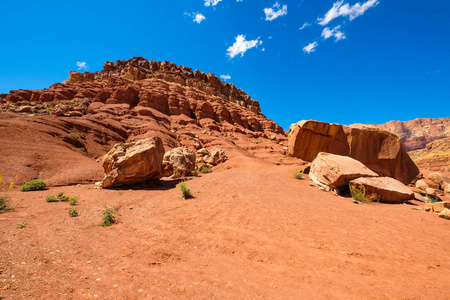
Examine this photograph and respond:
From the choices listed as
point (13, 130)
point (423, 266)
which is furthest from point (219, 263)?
point (13, 130)

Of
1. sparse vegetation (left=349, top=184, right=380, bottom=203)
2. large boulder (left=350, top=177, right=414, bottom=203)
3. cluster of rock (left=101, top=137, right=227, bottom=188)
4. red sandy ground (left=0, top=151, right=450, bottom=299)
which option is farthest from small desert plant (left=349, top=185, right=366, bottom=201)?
cluster of rock (left=101, top=137, right=227, bottom=188)

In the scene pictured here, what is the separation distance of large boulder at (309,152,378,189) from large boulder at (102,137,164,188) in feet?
29.5

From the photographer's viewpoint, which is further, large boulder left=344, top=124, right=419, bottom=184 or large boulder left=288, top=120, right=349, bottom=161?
large boulder left=288, top=120, right=349, bottom=161

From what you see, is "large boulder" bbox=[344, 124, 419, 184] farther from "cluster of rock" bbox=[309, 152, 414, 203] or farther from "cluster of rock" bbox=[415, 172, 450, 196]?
"cluster of rock" bbox=[415, 172, 450, 196]

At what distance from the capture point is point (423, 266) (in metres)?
3.34

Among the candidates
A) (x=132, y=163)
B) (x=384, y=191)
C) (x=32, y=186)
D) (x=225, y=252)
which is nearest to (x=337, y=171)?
(x=384, y=191)

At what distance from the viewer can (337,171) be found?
896 centimetres

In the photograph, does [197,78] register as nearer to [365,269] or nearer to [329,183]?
[329,183]

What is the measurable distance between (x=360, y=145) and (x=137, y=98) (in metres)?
39.2

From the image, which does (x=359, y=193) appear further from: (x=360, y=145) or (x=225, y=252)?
(x=225, y=252)

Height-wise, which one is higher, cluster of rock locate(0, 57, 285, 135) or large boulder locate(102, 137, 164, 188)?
cluster of rock locate(0, 57, 285, 135)

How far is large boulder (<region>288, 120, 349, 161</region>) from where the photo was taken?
1276cm

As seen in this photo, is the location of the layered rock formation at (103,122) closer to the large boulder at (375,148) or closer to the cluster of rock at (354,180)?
the cluster of rock at (354,180)

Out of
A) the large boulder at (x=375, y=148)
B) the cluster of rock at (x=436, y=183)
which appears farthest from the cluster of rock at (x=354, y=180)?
the cluster of rock at (x=436, y=183)
